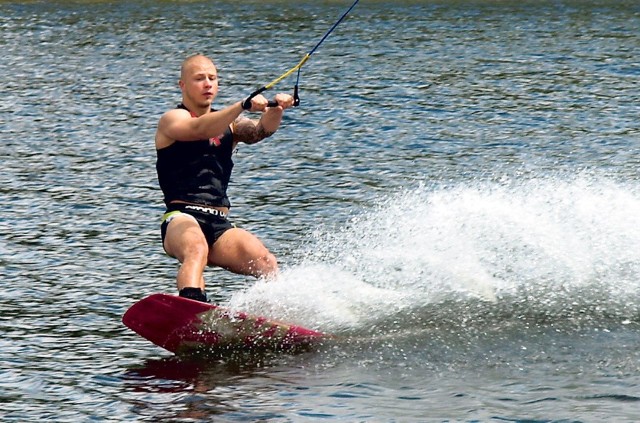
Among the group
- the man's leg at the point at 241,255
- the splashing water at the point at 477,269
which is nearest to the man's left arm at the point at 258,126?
the man's leg at the point at 241,255

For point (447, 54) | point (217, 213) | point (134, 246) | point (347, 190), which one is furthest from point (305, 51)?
point (217, 213)

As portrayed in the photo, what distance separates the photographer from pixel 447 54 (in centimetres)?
3180

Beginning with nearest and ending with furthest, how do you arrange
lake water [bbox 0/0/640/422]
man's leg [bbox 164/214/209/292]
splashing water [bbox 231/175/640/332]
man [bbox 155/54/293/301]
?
lake water [bbox 0/0/640/422] < man's leg [bbox 164/214/209/292] < man [bbox 155/54/293/301] < splashing water [bbox 231/175/640/332]

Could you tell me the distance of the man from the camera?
985cm

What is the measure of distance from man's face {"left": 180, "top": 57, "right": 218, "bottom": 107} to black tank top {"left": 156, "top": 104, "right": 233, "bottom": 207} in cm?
16

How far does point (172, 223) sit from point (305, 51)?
24.3m

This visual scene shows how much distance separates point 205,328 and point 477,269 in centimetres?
259

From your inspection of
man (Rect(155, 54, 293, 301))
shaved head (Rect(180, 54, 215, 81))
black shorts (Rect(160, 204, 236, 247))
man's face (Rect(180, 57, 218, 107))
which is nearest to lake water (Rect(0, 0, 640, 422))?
man (Rect(155, 54, 293, 301))

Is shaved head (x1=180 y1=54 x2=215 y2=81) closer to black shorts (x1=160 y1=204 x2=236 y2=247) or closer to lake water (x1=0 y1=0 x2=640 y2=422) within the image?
black shorts (x1=160 y1=204 x2=236 y2=247)

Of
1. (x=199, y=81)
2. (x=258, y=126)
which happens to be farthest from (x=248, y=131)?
(x=199, y=81)

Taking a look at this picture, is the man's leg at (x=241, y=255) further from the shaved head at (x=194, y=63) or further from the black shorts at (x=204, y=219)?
the shaved head at (x=194, y=63)

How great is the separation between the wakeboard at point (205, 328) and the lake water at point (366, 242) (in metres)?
0.19

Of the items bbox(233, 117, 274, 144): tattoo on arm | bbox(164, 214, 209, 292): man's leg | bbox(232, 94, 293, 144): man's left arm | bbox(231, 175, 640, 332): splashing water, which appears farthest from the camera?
bbox(231, 175, 640, 332): splashing water

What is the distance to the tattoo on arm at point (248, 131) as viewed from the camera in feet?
33.8
